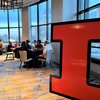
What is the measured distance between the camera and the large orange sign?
213 centimetres

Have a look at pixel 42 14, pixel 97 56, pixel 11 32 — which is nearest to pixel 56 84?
pixel 97 56

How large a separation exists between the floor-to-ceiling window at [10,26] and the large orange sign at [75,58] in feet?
42.9

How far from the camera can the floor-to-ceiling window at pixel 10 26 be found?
15.2 m

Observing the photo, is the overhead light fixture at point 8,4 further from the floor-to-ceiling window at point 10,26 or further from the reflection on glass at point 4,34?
the reflection on glass at point 4,34

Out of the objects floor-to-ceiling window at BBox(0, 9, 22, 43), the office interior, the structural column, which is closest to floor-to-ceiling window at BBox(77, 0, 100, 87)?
the office interior

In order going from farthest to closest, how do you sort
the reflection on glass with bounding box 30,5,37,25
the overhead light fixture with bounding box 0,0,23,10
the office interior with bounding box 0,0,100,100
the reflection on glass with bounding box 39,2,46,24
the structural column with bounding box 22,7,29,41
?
the structural column with bounding box 22,7,29,41 → the reflection on glass with bounding box 30,5,37,25 → the reflection on glass with bounding box 39,2,46,24 → the overhead light fixture with bounding box 0,0,23,10 → the office interior with bounding box 0,0,100,100

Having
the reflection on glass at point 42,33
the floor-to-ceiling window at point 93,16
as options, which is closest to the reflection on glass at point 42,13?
the reflection on glass at point 42,33

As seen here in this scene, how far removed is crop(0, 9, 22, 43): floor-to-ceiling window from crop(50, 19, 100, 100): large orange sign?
13.1 m

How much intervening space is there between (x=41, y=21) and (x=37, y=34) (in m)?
1.13

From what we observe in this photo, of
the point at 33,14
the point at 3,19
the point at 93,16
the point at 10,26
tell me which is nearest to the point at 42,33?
the point at 33,14

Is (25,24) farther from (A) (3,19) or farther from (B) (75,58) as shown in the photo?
(B) (75,58)

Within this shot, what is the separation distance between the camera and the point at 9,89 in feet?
16.8

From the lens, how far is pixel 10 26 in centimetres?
1528

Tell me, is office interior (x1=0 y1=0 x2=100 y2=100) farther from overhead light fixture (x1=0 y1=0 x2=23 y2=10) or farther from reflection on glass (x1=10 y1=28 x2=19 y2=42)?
overhead light fixture (x1=0 y1=0 x2=23 y2=10)
